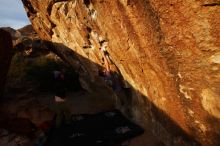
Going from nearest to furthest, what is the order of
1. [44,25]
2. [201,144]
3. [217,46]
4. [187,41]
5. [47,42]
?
[217,46] < [187,41] < [201,144] < [44,25] < [47,42]

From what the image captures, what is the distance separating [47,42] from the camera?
1248cm

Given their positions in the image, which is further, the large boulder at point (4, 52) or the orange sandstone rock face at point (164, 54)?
the large boulder at point (4, 52)

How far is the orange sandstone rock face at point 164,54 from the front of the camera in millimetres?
4031

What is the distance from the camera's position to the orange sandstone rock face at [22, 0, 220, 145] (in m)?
4.03

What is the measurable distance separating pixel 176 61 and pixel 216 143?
1.36 meters

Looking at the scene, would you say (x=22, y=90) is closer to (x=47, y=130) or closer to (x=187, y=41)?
(x=47, y=130)

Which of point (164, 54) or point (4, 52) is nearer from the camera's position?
point (164, 54)

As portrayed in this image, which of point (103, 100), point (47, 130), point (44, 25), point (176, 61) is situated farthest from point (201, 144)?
point (44, 25)

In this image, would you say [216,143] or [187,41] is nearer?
[187,41]

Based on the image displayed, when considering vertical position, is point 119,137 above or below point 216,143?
below

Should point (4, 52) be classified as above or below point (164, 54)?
above

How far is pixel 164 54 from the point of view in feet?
16.0

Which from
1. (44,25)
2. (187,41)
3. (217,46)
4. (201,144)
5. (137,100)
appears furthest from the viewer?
(44,25)

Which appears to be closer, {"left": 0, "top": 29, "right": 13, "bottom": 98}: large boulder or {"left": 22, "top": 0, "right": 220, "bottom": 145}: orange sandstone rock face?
{"left": 22, "top": 0, "right": 220, "bottom": 145}: orange sandstone rock face
